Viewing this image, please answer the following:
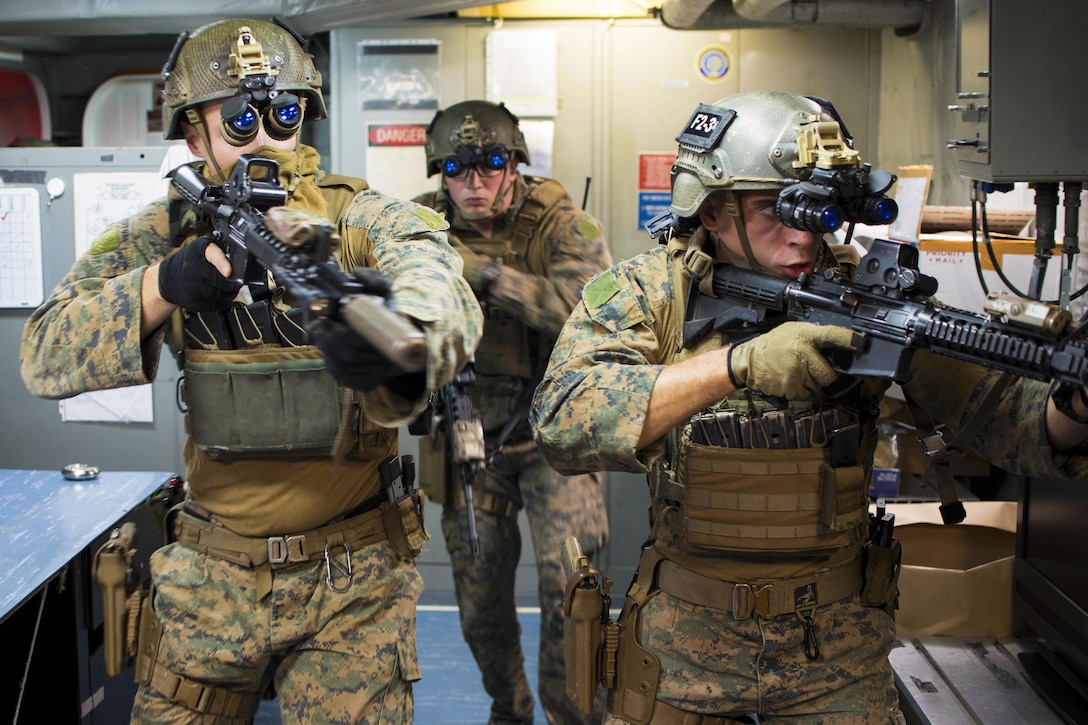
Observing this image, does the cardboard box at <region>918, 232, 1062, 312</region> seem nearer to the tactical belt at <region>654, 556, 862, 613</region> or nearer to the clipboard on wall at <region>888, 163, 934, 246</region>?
the clipboard on wall at <region>888, 163, 934, 246</region>

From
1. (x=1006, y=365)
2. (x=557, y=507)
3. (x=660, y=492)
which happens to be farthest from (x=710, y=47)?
(x=1006, y=365)

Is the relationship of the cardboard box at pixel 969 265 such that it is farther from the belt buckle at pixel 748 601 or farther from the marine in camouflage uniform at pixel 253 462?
the marine in camouflage uniform at pixel 253 462

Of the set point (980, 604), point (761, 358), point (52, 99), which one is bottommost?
point (980, 604)

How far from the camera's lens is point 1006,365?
1719mm

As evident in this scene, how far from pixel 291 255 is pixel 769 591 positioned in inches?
42.1

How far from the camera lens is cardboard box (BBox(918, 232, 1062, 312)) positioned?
136 inches

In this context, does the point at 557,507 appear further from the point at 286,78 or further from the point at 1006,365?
the point at 1006,365

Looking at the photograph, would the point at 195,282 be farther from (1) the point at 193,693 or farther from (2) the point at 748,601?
(2) the point at 748,601

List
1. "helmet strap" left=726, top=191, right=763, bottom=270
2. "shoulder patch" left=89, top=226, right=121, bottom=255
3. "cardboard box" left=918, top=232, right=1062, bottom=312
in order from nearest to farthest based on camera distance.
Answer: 1. "helmet strap" left=726, top=191, right=763, bottom=270
2. "shoulder patch" left=89, top=226, right=121, bottom=255
3. "cardboard box" left=918, top=232, right=1062, bottom=312

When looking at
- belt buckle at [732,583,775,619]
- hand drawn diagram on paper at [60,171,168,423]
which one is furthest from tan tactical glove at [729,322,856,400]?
hand drawn diagram on paper at [60,171,168,423]

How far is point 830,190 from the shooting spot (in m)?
1.97

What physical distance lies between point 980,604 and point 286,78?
222 centimetres

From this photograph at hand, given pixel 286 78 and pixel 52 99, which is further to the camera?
pixel 52 99

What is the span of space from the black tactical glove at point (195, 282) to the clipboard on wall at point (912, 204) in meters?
2.31
